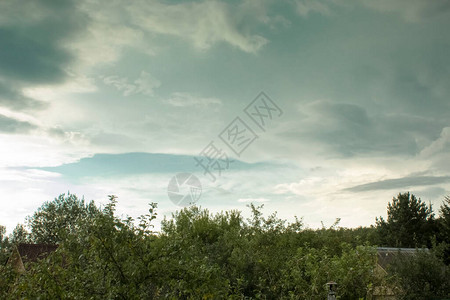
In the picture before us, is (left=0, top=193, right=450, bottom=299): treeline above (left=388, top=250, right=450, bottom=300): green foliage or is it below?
above

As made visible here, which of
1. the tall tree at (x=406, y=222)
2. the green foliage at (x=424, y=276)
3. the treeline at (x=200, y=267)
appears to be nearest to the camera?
the treeline at (x=200, y=267)

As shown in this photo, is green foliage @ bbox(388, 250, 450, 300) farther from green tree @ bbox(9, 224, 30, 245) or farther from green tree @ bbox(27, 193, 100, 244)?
green tree @ bbox(9, 224, 30, 245)

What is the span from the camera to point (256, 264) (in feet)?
36.4

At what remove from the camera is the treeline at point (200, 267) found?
15.8ft

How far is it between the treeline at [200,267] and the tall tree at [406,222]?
68.7 feet

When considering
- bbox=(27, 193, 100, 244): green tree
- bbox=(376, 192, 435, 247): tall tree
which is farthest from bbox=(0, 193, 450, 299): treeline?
bbox=(27, 193, 100, 244): green tree

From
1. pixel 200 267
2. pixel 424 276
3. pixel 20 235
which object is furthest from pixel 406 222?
pixel 20 235

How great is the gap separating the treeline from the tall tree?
2095 centimetres

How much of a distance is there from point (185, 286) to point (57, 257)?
6.12ft

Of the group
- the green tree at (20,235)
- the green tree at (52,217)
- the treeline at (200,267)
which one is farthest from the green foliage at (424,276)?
the green tree at (20,235)

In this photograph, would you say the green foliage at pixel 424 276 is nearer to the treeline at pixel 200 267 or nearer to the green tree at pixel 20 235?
the treeline at pixel 200 267

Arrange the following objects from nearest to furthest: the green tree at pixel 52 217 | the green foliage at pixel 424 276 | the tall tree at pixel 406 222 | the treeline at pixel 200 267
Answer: the treeline at pixel 200 267 < the green foliage at pixel 424 276 < the tall tree at pixel 406 222 < the green tree at pixel 52 217

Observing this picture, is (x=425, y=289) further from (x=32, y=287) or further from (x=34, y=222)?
(x=34, y=222)

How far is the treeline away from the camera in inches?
189
